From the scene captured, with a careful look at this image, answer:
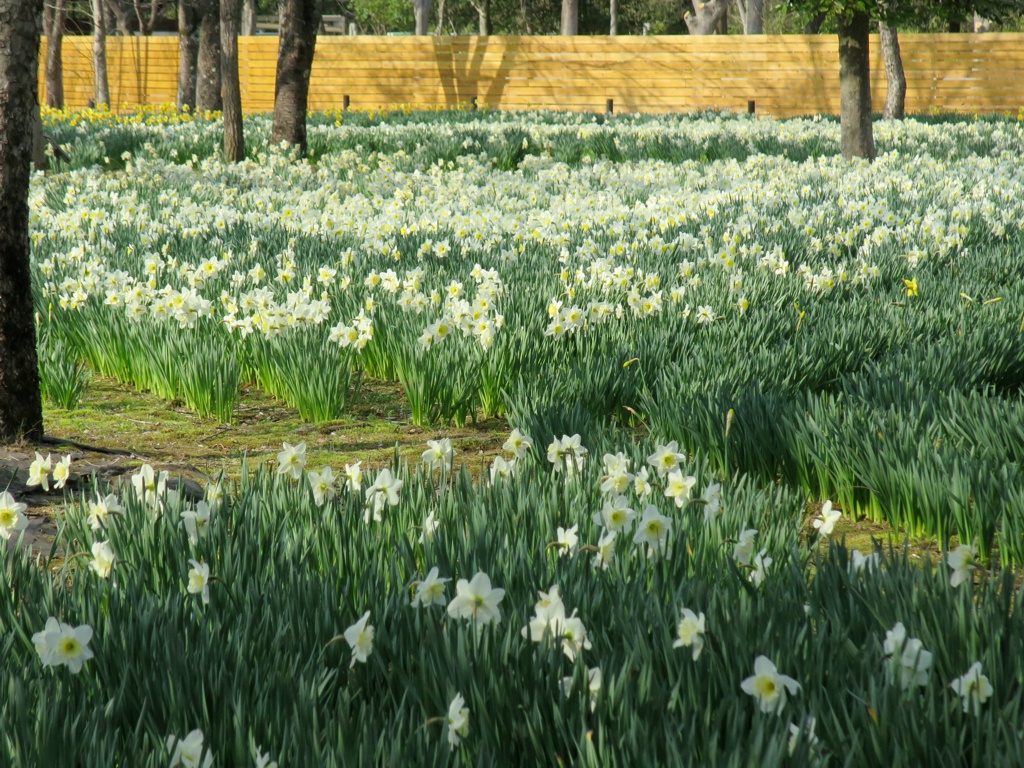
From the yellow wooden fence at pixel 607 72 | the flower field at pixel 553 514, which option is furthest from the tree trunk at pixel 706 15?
the flower field at pixel 553 514

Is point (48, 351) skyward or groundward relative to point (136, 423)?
skyward

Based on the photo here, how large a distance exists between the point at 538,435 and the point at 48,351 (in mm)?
2375

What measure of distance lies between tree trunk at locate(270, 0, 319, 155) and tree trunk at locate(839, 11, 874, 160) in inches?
258

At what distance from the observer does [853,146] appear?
12.7 m

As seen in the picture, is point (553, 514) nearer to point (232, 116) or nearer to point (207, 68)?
point (232, 116)

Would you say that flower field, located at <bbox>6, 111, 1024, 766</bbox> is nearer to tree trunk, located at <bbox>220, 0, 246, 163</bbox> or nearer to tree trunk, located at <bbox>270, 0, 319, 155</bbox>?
tree trunk, located at <bbox>220, 0, 246, 163</bbox>

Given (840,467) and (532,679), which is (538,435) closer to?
(840,467)

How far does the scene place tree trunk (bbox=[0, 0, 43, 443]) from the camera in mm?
3484

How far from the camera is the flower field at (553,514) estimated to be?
1566mm

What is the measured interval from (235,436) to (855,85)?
10.6 m

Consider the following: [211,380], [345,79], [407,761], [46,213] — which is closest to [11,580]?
[407,761]

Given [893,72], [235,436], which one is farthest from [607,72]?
[235,436]

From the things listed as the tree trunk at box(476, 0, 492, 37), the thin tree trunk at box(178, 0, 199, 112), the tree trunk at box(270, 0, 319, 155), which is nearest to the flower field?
the tree trunk at box(270, 0, 319, 155)

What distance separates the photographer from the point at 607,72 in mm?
30047
